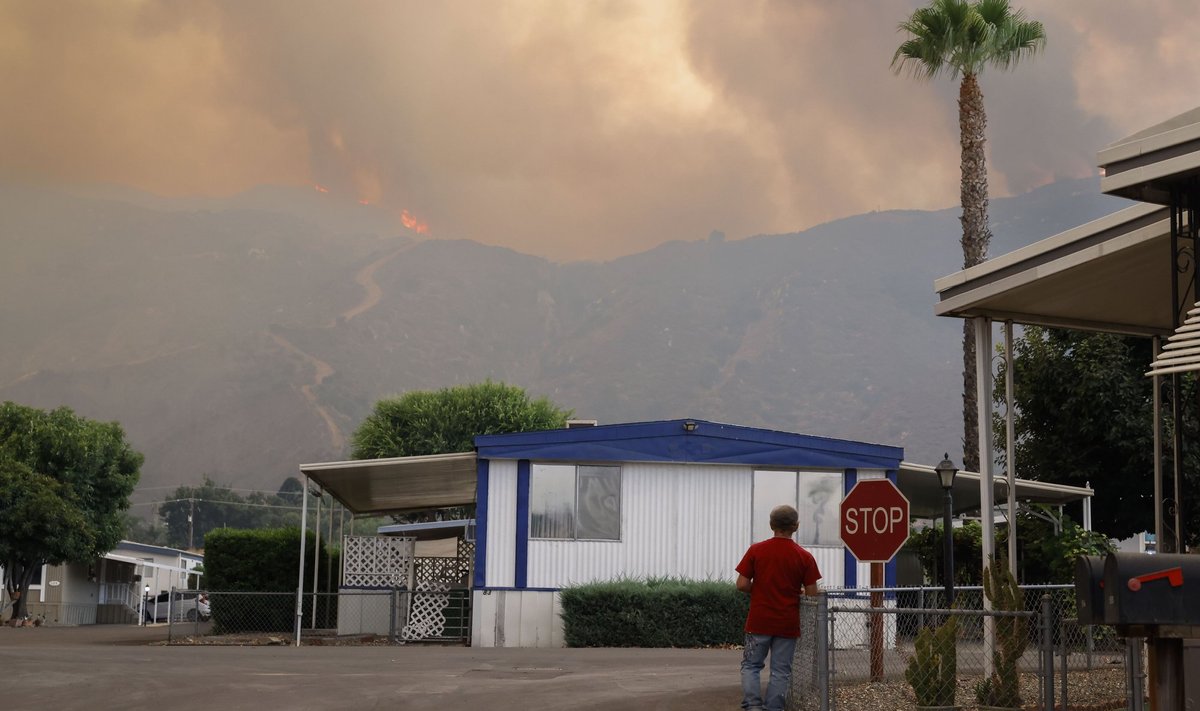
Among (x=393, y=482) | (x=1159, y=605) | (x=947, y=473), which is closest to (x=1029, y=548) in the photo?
(x=947, y=473)

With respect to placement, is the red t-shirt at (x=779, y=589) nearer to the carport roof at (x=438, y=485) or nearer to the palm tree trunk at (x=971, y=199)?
the carport roof at (x=438, y=485)

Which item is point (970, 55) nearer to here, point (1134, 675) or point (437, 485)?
point (437, 485)

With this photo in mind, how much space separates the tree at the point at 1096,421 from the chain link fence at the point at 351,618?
1280cm

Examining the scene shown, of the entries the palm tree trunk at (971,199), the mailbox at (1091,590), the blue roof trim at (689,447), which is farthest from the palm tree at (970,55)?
the mailbox at (1091,590)

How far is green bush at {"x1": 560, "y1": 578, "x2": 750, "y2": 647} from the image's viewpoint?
73.6 feet

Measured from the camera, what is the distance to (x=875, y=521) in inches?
475

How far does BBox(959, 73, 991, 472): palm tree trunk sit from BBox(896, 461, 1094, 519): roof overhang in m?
1.09

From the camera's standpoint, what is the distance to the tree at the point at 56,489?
44781mm

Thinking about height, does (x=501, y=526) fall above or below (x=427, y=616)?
above

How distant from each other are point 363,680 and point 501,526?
28.5 ft

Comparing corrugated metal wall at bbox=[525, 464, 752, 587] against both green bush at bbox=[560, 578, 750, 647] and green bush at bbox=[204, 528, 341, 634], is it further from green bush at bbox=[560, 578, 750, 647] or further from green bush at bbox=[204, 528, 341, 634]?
green bush at bbox=[204, 528, 341, 634]

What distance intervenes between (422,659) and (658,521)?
6523mm

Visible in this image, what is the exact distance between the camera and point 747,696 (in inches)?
407

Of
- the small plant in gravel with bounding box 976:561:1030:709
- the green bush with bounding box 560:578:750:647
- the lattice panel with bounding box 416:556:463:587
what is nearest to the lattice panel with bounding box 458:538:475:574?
the lattice panel with bounding box 416:556:463:587
